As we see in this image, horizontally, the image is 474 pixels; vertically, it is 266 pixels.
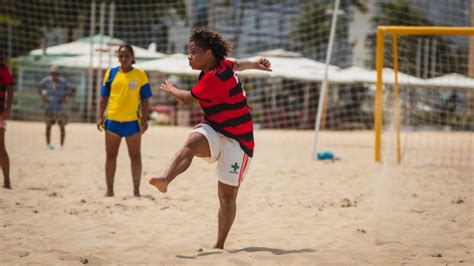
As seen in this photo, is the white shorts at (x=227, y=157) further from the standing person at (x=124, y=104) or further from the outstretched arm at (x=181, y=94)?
the standing person at (x=124, y=104)

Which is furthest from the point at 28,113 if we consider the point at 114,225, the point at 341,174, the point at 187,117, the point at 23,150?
the point at 114,225

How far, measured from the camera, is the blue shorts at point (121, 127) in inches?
294

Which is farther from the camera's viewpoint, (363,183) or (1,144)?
(363,183)

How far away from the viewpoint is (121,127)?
7.49 meters

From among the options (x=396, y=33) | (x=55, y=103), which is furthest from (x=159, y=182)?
(x=55, y=103)

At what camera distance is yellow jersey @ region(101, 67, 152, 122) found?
7469 millimetres

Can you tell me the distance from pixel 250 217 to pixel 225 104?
2.18m

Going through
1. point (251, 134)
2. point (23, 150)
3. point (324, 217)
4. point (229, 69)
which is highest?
point (229, 69)

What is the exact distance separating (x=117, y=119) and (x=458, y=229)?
144 inches

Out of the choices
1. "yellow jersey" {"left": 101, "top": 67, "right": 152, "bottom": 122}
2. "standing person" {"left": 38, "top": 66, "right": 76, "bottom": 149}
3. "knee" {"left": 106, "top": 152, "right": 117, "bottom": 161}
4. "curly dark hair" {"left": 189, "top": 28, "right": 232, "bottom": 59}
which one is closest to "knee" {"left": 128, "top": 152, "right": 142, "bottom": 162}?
"knee" {"left": 106, "top": 152, "right": 117, "bottom": 161}

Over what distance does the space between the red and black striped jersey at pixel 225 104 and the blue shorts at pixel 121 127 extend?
9.42 ft

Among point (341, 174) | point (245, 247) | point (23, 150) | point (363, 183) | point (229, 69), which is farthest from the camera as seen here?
point (23, 150)

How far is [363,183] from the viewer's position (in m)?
9.41

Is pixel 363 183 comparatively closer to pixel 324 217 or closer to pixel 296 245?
pixel 324 217
